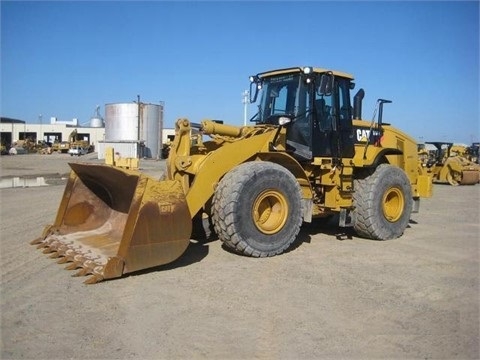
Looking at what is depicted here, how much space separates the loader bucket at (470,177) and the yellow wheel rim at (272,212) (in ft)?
56.6

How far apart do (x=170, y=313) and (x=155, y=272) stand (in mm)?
1196

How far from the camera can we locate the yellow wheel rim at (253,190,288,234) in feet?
20.5

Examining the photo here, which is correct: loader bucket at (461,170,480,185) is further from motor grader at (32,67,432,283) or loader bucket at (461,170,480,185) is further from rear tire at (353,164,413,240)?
rear tire at (353,164,413,240)

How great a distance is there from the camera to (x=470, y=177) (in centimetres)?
2106

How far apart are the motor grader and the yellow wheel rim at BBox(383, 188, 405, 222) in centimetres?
2

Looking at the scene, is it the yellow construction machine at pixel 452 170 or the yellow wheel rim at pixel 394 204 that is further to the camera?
the yellow construction machine at pixel 452 170

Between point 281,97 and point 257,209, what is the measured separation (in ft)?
7.54

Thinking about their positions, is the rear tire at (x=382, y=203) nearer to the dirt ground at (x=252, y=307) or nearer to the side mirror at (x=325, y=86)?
the dirt ground at (x=252, y=307)

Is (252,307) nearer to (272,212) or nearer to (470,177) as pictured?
(272,212)

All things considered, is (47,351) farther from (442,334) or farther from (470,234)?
(470,234)

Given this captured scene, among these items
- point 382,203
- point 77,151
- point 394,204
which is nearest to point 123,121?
point 77,151

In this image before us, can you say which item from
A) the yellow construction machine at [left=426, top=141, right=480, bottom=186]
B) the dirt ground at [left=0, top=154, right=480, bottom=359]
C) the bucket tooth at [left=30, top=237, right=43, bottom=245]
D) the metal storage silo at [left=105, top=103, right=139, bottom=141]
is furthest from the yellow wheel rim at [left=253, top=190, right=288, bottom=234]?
the metal storage silo at [left=105, top=103, right=139, bottom=141]

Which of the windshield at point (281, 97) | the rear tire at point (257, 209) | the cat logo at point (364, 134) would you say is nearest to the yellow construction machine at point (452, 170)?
the cat logo at point (364, 134)

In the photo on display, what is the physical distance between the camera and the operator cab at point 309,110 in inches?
285
